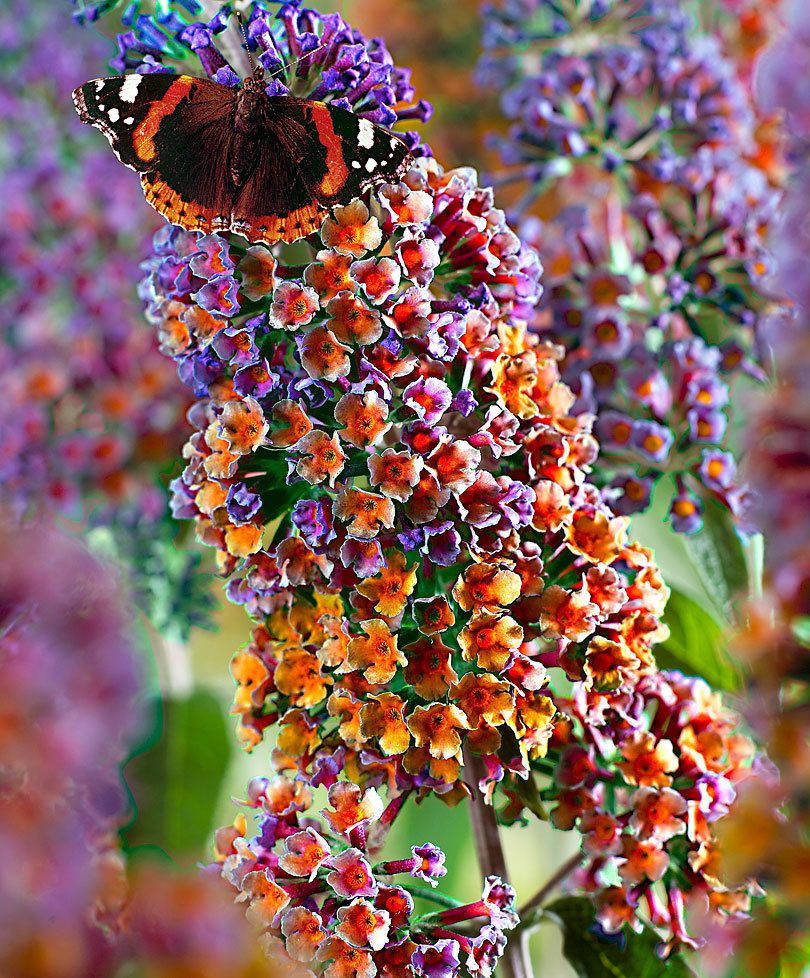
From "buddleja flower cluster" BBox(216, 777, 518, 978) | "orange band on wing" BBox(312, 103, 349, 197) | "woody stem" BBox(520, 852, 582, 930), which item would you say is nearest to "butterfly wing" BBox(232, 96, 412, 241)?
"orange band on wing" BBox(312, 103, 349, 197)

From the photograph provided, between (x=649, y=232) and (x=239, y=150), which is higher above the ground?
(x=649, y=232)

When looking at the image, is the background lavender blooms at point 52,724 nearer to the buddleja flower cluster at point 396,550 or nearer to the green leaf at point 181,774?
the buddleja flower cluster at point 396,550

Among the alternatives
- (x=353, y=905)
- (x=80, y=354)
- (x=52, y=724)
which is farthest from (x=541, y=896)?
(x=80, y=354)

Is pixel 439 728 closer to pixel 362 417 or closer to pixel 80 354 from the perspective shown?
pixel 362 417

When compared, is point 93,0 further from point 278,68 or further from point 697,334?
point 697,334

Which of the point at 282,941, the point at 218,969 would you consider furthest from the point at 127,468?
the point at 218,969

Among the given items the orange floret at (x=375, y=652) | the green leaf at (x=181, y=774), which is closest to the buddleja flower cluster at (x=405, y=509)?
the orange floret at (x=375, y=652)
